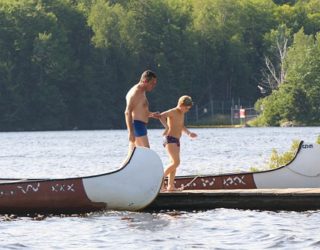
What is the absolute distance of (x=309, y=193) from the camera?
1872cm

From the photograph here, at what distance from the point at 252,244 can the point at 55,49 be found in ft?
310

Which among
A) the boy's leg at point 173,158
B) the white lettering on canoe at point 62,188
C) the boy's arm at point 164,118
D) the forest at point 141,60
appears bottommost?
the white lettering on canoe at point 62,188

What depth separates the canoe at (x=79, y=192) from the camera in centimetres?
1909

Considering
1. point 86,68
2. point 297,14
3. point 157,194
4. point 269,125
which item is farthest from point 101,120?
point 157,194

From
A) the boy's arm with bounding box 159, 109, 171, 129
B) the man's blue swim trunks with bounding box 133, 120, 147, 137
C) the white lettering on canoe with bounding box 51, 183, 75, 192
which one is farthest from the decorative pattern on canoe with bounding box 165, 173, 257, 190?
the white lettering on canoe with bounding box 51, 183, 75, 192

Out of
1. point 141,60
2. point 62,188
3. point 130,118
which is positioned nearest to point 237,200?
point 130,118

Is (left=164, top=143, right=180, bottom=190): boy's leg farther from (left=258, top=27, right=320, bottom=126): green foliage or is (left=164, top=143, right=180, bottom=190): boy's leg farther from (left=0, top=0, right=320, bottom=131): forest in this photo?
(left=0, top=0, right=320, bottom=131): forest

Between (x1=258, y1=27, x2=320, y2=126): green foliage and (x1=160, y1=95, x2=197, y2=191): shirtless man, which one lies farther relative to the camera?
(x1=258, y1=27, x2=320, y2=126): green foliage

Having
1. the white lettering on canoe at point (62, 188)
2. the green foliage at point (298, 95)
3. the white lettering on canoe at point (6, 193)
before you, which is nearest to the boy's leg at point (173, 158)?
the white lettering on canoe at point (62, 188)

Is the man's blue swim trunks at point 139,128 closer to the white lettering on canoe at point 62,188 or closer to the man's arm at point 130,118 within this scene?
the man's arm at point 130,118

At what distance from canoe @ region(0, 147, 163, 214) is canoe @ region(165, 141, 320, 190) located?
5.53 feet

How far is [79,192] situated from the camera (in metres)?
19.2

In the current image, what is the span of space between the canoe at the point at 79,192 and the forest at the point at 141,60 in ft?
276

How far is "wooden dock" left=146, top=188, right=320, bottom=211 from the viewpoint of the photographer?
18.8 m
